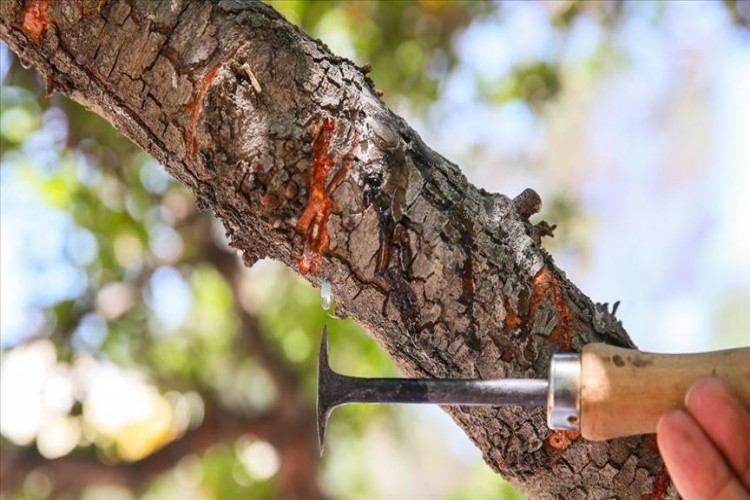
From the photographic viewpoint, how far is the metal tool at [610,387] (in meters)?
0.98

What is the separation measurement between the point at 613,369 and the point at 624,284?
5.00m

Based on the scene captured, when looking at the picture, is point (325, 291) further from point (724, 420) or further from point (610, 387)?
point (724, 420)

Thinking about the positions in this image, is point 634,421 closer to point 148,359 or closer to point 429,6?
point 429,6

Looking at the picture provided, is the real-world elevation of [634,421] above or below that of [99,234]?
below

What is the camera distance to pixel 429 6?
3.51 metres

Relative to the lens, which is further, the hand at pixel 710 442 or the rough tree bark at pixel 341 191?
the rough tree bark at pixel 341 191

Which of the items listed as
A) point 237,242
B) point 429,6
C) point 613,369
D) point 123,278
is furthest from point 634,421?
point 123,278

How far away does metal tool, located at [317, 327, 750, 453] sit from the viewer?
0.98 meters

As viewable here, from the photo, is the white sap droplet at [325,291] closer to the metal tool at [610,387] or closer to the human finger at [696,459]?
the metal tool at [610,387]

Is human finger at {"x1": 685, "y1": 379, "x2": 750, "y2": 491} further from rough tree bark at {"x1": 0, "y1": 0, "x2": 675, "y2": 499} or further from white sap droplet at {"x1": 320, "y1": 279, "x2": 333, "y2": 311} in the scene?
white sap droplet at {"x1": 320, "y1": 279, "x2": 333, "y2": 311}

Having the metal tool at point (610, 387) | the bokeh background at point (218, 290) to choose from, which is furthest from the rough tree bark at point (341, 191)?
the bokeh background at point (218, 290)

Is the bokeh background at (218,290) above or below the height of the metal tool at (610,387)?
above

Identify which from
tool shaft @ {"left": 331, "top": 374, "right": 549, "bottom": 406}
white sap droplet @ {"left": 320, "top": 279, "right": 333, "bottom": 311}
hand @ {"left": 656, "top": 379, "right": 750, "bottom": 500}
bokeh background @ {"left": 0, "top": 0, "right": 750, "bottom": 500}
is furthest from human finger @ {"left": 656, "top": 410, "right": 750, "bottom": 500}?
bokeh background @ {"left": 0, "top": 0, "right": 750, "bottom": 500}

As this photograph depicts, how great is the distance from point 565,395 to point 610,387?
0.05 m
